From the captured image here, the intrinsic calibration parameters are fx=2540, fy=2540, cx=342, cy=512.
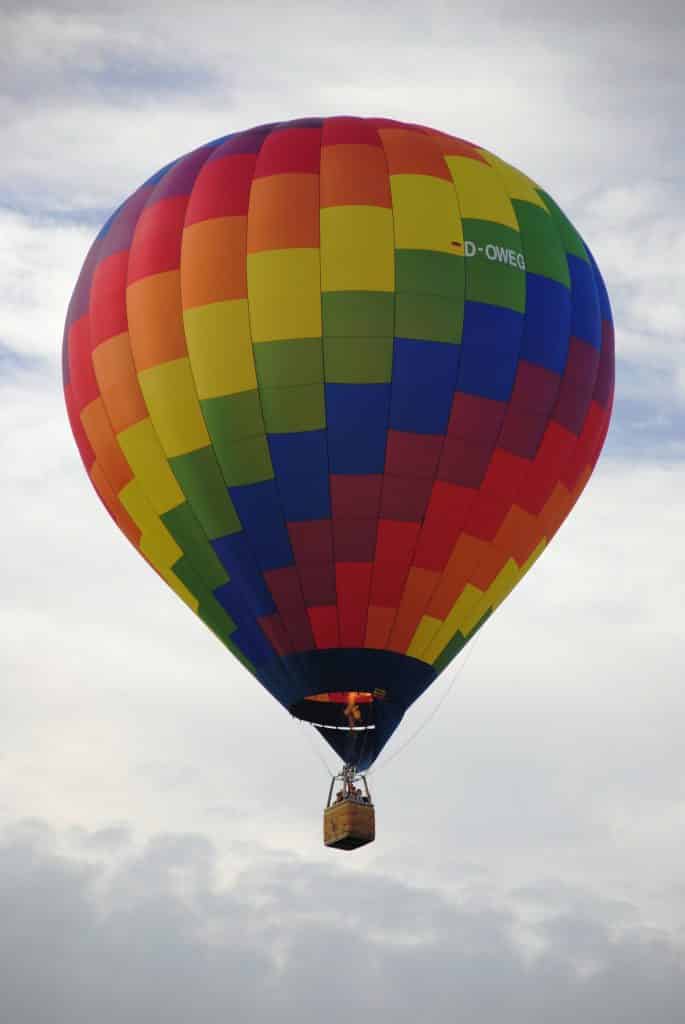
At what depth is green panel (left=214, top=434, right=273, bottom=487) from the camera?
3116cm

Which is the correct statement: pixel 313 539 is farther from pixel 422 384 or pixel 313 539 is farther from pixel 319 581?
pixel 422 384

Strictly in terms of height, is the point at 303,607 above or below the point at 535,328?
below

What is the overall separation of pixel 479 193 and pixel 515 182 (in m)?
0.94

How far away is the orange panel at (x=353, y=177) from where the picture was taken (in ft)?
104

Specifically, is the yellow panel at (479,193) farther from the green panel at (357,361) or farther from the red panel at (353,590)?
the red panel at (353,590)

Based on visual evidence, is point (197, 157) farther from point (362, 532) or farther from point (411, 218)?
point (362, 532)

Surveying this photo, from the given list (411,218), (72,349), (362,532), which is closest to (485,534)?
(362,532)

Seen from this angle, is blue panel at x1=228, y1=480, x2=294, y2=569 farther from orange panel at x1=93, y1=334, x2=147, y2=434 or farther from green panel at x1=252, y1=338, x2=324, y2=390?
orange panel at x1=93, y1=334, x2=147, y2=434

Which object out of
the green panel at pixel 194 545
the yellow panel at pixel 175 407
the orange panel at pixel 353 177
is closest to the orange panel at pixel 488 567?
the green panel at pixel 194 545

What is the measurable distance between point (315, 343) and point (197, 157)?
356 cm

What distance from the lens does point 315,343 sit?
31.1 m

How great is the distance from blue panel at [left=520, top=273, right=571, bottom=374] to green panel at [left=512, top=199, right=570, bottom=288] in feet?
0.48

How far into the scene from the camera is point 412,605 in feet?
103

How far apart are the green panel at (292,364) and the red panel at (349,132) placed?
298cm
